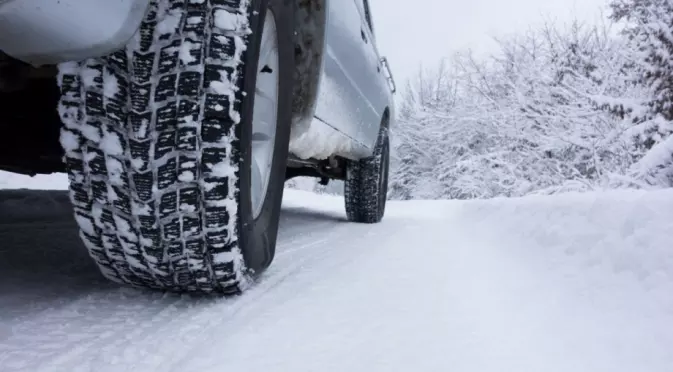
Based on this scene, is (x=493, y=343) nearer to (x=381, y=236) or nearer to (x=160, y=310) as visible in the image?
(x=160, y=310)

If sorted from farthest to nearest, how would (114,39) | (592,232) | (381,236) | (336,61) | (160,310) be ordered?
(381,236), (336,61), (592,232), (160,310), (114,39)

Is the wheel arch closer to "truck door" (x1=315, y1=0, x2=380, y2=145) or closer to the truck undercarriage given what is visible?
"truck door" (x1=315, y1=0, x2=380, y2=145)

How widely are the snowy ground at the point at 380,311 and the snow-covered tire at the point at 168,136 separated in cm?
16

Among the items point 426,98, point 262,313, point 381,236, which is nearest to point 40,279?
point 262,313

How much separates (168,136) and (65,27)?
28 centimetres

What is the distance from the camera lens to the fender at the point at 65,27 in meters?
0.66

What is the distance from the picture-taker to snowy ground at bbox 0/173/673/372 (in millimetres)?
875

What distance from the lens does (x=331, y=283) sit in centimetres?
142

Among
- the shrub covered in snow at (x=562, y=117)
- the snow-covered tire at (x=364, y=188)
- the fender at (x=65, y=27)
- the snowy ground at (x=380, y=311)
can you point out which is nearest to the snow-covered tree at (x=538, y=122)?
the shrub covered in snow at (x=562, y=117)

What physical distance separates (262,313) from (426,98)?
2395 cm

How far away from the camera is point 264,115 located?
1271 mm

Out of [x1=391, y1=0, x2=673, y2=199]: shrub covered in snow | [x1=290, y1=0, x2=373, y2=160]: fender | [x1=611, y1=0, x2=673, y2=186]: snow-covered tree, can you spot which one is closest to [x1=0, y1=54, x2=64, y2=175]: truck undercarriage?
[x1=290, y1=0, x2=373, y2=160]: fender

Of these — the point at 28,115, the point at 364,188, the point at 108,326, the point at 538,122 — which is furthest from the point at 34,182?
the point at 538,122

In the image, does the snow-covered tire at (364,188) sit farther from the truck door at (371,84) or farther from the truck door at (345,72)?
the truck door at (345,72)
